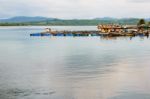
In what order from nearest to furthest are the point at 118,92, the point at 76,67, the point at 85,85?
the point at 118,92, the point at 85,85, the point at 76,67

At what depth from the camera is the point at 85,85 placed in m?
34.5

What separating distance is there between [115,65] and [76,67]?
17.3 ft

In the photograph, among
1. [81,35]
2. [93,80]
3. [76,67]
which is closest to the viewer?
[93,80]

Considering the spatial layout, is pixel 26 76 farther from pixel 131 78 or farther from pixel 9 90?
pixel 131 78

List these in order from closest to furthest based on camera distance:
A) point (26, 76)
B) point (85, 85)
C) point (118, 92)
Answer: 1. point (118, 92)
2. point (85, 85)
3. point (26, 76)

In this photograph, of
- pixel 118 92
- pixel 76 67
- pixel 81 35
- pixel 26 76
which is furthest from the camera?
pixel 81 35

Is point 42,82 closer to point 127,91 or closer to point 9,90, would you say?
point 9,90

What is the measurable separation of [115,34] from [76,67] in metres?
88.2

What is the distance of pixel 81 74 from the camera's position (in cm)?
4100

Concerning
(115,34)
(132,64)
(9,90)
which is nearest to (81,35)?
(115,34)

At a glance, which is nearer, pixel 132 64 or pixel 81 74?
pixel 81 74

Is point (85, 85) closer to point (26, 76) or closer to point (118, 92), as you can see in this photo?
point (118, 92)

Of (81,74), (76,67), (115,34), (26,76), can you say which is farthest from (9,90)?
(115,34)

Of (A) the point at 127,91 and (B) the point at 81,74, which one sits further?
(B) the point at 81,74
